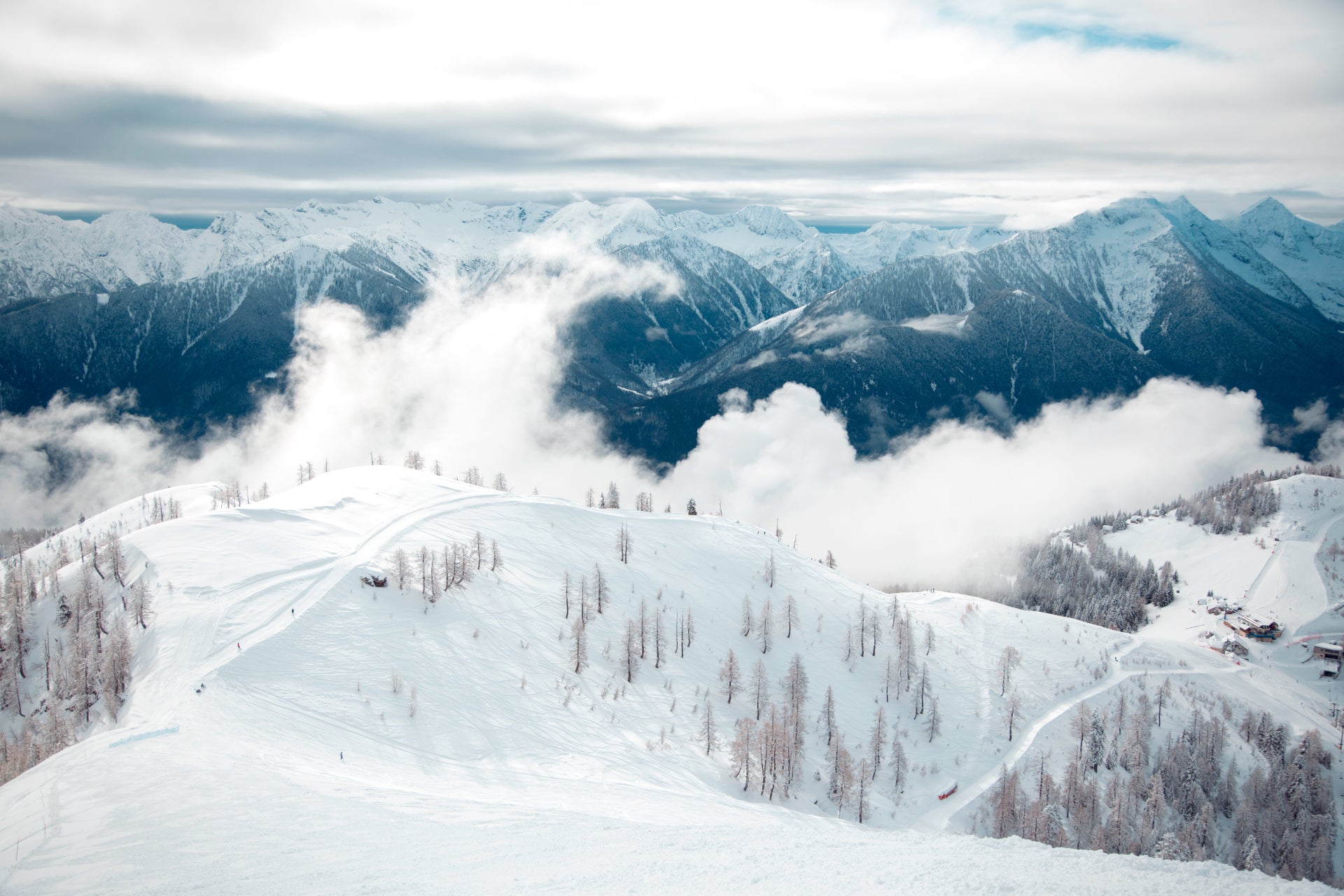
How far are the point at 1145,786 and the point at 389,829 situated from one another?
4250 inches

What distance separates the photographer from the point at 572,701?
77.7 metres

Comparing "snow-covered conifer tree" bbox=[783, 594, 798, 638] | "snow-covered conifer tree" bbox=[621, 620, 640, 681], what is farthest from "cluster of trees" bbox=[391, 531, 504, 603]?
"snow-covered conifer tree" bbox=[783, 594, 798, 638]

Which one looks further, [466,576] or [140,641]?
A: [466,576]

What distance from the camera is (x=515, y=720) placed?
2790 inches

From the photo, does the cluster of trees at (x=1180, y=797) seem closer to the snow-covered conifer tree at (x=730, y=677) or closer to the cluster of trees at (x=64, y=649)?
the snow-covered conifer tree at (x=730, y=677)

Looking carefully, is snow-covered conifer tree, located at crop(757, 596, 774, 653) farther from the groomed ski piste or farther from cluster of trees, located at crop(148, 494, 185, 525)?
cluster of trees, located at crop(148, 494, 185, 525)

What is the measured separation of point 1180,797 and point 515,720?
97.4 meters

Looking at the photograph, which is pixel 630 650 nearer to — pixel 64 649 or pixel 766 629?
pixel 766 629

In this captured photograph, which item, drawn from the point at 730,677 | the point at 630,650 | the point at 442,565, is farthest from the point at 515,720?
the point at 730,677

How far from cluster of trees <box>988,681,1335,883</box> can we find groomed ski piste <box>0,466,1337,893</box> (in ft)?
16.8

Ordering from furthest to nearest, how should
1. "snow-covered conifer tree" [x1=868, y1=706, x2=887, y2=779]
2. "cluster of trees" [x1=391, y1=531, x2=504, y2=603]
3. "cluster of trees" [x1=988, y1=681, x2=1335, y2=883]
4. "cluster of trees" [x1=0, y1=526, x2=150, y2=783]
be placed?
"cluster of trees" [x1=391, y1=531, x2=504, y2=603] → "snow-covered conifer tree" [x1=868, y1=706, x2=887, y2=779] → "cluster of trees" [x1=988, y1=681, x2=1335, y2=883] → "cluster of trees" [x1=0, y1=526, x2=150, y2=783]

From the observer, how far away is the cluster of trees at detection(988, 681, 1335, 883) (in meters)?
82.6

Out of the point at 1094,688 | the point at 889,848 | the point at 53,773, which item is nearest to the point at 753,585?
the point at 1094,688

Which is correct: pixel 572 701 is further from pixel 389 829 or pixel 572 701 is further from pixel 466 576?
pixel 389 829
